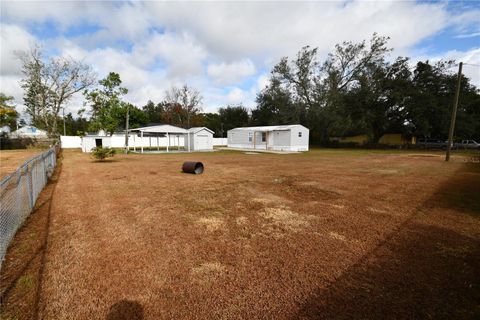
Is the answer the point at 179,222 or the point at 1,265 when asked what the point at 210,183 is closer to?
the point at 179,222

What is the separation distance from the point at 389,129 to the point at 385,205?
33.9m

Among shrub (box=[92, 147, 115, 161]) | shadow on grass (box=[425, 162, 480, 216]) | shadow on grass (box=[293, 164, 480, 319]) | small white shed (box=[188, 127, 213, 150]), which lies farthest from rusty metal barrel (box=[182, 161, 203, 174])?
small white shed (box=[188, 127, 213, 150])

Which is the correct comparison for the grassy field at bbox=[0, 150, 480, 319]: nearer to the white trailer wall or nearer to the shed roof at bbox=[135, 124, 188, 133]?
the shed roof at bbox=[135, 124, 188, 133]

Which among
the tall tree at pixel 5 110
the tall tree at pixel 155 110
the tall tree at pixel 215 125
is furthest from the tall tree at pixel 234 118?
the tall tree at pixel 5 110

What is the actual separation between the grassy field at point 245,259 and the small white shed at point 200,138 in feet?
67.2

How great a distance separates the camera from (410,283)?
275 centimetres

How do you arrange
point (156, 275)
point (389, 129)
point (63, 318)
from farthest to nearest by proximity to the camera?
point (389, 129), point (156, 275), point (63, 318)

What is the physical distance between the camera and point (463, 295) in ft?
8.28

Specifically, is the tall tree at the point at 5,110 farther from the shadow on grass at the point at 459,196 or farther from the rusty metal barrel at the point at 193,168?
the shadow on grass at the point at 459,196

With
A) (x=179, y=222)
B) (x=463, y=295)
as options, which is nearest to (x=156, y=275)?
(x=179, y=222)

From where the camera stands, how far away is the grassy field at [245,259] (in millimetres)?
2395

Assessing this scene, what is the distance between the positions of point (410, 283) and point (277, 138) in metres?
24.7

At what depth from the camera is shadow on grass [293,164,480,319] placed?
232 centimetres

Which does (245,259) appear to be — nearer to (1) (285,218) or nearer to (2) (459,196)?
(1) (285,218)
